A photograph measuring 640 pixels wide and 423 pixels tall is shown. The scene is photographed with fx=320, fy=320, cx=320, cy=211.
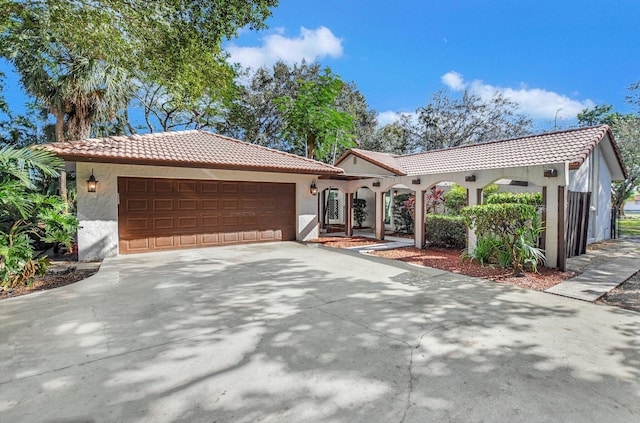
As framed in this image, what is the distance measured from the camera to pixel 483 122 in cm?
2750

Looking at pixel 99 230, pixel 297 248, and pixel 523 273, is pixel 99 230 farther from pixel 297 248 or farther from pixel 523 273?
pixel 523 273

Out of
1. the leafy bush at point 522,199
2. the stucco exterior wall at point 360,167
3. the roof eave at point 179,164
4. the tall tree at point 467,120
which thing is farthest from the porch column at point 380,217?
the tall tree at point 467,120

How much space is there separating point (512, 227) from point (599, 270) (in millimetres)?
2871

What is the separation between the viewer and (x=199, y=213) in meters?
11.1

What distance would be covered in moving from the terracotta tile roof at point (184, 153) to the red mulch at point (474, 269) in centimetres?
438

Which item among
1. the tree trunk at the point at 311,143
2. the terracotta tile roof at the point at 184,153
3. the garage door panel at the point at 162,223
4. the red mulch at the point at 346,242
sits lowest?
the red mulch at the point at 346,242

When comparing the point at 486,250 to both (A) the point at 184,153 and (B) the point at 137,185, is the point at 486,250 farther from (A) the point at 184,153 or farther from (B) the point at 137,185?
(B) the point at 137,185

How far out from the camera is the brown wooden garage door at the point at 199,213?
10031mm

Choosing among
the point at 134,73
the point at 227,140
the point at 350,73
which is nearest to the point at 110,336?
the point at 227,140

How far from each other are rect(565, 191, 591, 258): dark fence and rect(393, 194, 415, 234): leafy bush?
6481mm

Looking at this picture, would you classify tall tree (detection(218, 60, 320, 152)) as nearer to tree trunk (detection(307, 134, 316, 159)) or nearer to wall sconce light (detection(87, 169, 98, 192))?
tree trunk (detection(307, 134, 316, 159))

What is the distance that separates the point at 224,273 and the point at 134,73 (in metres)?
9.44

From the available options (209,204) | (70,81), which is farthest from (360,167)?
(70,81)

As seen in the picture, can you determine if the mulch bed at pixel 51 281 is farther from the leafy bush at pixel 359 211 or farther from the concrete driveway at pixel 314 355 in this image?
the leafy bush at pixel 359 211
